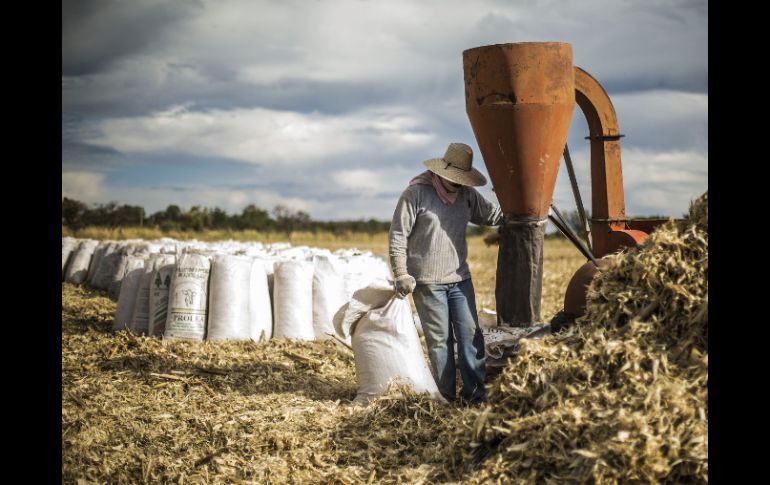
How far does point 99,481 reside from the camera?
427 centimetres

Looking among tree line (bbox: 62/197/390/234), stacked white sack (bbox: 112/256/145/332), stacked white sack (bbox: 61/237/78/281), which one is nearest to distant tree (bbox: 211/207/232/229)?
tree line (bbox: 62/197/390/234)

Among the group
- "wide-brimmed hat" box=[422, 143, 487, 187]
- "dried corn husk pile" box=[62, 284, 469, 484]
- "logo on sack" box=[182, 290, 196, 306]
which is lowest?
"dried corn husk pile" box=[62, 284, 469, 484]

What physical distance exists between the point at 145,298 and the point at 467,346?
4276 mm

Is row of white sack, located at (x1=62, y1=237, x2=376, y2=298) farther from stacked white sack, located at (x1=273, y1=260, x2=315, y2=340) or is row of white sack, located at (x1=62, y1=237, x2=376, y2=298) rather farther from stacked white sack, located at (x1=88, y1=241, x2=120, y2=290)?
stacked white sack, located at (x1=273, y1=260, x2=315, y2=340)

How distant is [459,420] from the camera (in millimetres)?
4473

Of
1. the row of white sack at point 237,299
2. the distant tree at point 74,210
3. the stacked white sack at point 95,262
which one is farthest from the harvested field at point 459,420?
the distant tree at point 74,210

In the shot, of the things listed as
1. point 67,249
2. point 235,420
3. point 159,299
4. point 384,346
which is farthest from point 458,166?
point 67,249

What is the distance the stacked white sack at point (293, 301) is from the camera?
7.62 m

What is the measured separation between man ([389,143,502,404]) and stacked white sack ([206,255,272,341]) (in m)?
2.72

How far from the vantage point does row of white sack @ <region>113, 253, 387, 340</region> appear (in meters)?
7.44

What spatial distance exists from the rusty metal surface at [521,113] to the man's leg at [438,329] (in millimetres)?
886

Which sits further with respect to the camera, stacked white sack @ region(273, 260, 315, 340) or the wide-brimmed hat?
stacked white sack @ region(273, 260, 315, 340)

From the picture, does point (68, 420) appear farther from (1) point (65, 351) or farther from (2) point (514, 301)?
(2) point (514, 301)

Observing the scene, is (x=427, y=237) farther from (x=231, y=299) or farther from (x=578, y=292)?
(x=231, y=299)
